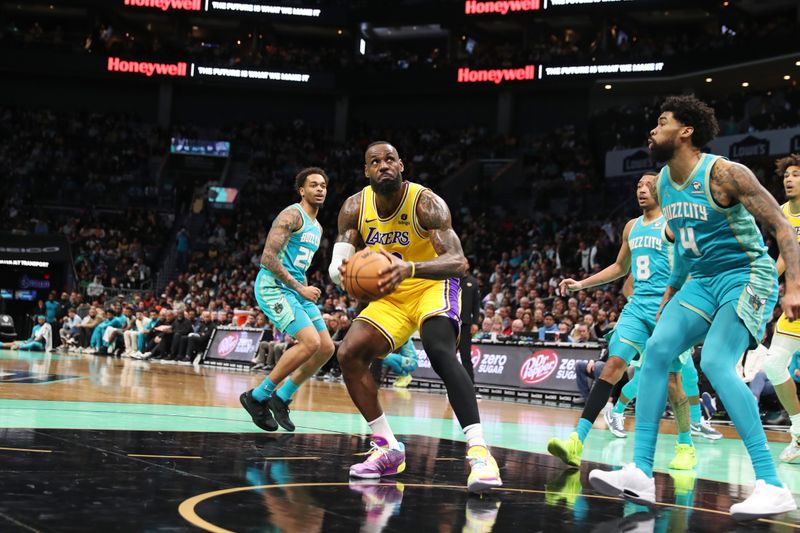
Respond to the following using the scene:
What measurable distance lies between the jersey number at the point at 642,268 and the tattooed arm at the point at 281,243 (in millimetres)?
2792

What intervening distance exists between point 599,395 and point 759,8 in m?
31.9

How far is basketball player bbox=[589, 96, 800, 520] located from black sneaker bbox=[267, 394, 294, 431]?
3316 mm

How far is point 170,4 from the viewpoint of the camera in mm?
39312

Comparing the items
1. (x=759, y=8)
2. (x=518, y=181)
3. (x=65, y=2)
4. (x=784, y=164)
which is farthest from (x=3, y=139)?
(x=784, y=164)

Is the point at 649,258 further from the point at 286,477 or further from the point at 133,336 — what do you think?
the point at 133,336

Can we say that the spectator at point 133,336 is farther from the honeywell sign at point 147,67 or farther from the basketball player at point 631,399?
the honeywell sign at point 147,67

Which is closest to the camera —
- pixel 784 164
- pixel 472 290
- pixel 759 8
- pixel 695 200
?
pixel 695 200

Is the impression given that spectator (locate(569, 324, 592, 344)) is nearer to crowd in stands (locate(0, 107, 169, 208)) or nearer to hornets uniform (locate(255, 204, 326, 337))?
hornets uniform (locate(255, 204, 326, 337))

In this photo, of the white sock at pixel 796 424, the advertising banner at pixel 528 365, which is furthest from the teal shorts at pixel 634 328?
the advertising banner at pixel 528 365

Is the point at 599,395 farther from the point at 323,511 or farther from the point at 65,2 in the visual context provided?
the point at 65,2

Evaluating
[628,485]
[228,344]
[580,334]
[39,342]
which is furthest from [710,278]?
[39,342]

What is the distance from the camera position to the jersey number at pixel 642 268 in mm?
7457

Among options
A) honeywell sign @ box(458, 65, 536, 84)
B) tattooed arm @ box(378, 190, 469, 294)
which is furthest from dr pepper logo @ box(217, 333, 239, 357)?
honeywell sign @ box(458, 65, 536, 84)

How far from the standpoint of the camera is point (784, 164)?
7457 mm
